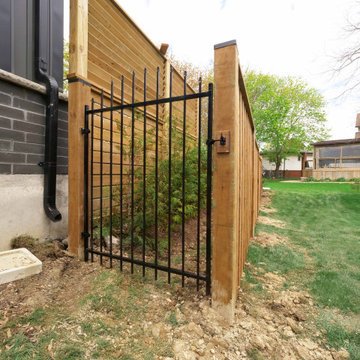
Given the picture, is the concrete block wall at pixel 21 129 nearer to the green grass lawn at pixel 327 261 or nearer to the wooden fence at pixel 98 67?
the wooden fence at pixel 98 67

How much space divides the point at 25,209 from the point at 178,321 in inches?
81.6

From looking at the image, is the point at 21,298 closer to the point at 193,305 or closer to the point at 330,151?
the point at 193,305

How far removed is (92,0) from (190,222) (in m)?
3.76

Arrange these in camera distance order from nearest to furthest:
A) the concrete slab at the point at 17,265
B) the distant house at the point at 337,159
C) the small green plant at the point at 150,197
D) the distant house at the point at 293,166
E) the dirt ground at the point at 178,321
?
the dirt ground at the point at 178,321 < the concrete slab at the point at 17,265 < the small green plant at the point at 150,197 < the distant house at the point at 337,159 < the distant house at the point at 293,166

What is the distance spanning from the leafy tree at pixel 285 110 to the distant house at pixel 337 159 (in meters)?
2.10

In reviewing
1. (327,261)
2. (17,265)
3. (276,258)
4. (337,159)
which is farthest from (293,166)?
(17,265)

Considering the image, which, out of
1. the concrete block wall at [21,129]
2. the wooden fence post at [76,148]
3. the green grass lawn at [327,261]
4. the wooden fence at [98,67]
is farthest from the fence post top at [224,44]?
the concrete block wall at [21,129]

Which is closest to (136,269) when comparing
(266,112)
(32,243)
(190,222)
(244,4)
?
(32,243)

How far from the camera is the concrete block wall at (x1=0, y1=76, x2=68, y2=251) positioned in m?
2.26

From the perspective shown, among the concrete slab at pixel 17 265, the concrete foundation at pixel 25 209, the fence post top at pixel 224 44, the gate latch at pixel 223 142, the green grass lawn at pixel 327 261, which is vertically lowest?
the green grass lawn at pixel 327 261

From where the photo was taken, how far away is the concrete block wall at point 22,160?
226 cm

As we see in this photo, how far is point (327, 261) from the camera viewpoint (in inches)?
106

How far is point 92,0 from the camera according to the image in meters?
2.84

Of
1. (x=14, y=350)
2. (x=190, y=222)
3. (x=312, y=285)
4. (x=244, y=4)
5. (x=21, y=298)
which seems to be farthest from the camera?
(x=244, y=4)
